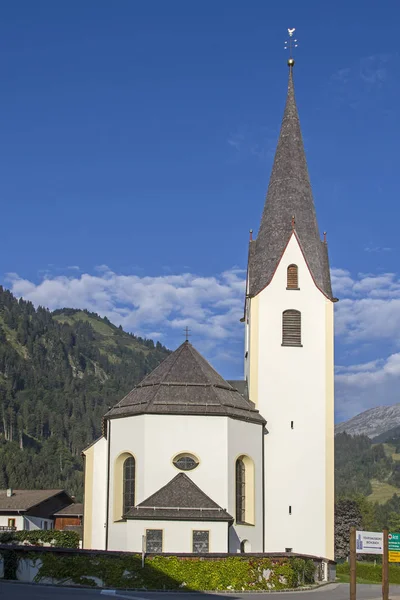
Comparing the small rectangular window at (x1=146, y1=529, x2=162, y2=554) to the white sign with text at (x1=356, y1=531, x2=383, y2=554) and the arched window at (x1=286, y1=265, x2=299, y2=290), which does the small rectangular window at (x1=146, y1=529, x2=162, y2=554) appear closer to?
the white sign with text at (x1=356, y1=531, x2=383, y2=554)

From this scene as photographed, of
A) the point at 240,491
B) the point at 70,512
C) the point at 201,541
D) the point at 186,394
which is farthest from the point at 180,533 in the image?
the point at 70,512

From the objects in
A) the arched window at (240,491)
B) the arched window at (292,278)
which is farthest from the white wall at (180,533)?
the arched window at (292,278)

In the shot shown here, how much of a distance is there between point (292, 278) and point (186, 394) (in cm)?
972

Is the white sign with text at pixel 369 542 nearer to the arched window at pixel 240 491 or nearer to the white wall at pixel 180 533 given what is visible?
the white wall at pixel 180 533

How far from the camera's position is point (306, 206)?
50.3m

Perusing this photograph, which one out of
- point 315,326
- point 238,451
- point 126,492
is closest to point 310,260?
point 315,326

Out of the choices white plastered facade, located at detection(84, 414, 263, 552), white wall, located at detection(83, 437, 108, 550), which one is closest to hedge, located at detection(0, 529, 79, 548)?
white wall, located at detection(83, 437, 108, 550)

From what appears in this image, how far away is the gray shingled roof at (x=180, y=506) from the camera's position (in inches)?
1458

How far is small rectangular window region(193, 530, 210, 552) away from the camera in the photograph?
3675 centimetres

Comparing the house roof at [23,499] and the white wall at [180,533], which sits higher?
the white wall at [180,533]

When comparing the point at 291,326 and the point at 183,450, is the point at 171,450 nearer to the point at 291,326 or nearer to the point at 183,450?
the point at 183,450

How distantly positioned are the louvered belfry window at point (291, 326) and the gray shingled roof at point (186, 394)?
4.41 metres

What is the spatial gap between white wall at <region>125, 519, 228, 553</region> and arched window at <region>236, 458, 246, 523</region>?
14.6ft

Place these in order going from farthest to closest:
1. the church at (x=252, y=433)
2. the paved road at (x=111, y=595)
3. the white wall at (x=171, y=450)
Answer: the white wall at (x=171, y=450)
the church at (x=252, y=433)
the paved road at (x=111, y=595)
